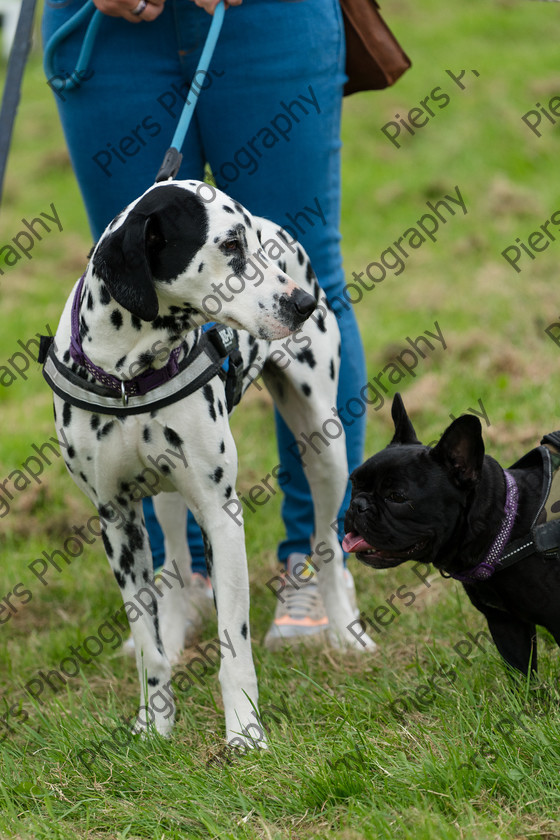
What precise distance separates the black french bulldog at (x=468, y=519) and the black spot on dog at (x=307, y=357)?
0.73 metres

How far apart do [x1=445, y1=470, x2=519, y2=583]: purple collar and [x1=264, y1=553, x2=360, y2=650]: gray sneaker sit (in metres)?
1.08

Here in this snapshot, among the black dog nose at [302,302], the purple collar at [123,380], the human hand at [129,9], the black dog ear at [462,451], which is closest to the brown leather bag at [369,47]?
the human hand at [129,9]

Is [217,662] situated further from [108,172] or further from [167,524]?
[108,172]

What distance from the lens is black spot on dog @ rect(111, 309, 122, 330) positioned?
2.84 m

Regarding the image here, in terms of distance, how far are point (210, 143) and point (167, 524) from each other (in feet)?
4.64

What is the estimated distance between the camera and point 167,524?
3.91 meters

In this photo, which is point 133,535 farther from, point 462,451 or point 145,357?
point 462,451

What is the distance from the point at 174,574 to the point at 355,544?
123 centimetres

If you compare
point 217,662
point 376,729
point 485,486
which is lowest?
point 217,662

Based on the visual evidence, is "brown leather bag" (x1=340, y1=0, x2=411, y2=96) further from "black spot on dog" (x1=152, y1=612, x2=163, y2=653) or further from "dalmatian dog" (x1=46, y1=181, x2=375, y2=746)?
"black spot on dog" (x1=152, y1=612, x2=163, y2=653)

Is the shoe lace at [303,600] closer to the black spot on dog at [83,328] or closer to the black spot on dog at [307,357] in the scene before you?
the black spot on dog at [307,357]

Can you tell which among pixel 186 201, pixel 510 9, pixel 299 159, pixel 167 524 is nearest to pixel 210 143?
pixel 299 159

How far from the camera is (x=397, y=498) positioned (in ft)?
9.46

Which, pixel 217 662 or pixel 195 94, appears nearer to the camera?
pixel 195 94
